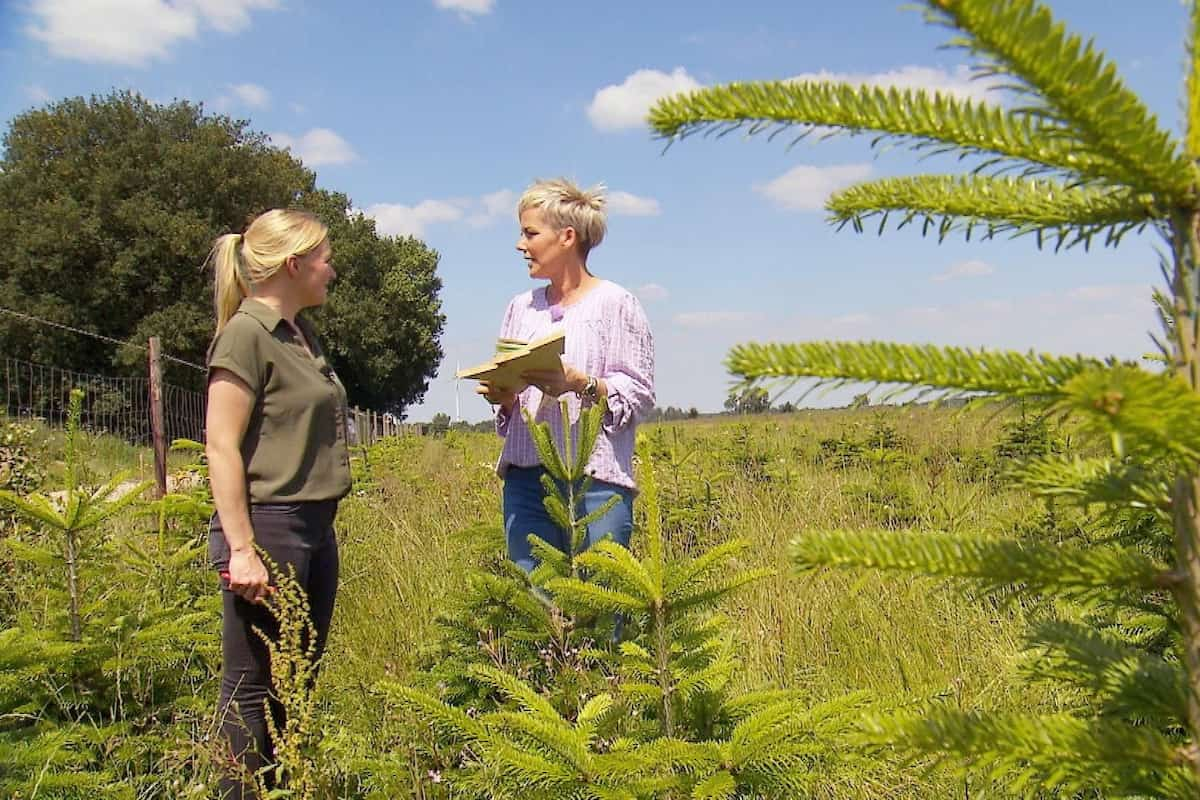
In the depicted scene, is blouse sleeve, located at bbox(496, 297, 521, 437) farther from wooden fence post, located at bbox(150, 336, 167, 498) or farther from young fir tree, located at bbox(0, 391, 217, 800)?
wooden fence post, located at bbox(150, 336, 167, 498)

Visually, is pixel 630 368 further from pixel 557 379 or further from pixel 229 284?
pixel 229 284

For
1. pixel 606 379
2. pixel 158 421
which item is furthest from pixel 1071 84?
pixel 158 421

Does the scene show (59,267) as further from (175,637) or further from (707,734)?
(707,734)

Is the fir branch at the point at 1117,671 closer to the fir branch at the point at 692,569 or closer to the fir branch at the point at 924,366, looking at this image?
the fir branch at the point at 924,366

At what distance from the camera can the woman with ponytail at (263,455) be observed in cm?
262

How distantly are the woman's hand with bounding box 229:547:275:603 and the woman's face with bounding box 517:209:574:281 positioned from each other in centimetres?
148

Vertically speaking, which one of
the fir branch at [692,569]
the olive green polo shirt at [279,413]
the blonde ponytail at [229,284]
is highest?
the blonde ponytail at [229,284]

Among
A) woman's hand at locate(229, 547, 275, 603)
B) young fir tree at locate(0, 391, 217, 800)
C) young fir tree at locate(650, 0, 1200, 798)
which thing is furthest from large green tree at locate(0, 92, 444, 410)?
young fir tree at locate(650, 0, 1200, 798)

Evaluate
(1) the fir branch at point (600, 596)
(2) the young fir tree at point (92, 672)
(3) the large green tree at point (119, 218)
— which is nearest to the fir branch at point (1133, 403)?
(1) the fir branch at point (600, 596)

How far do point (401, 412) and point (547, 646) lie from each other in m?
43.3

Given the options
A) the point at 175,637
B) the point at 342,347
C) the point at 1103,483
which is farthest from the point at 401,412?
the point at 1103,483

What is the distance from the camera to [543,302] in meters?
3.62

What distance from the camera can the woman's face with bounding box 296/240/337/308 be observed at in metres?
Result: 2.93

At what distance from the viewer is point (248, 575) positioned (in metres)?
2.59
